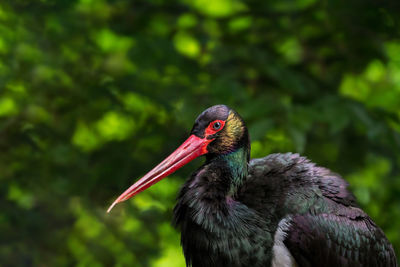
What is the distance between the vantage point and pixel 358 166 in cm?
464

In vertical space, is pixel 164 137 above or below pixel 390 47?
below

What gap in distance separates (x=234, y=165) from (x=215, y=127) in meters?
0.21

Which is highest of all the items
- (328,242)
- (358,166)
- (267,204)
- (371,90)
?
(371,90)

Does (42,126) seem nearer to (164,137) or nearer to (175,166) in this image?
(164,137)

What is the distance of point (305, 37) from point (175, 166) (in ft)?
7.74

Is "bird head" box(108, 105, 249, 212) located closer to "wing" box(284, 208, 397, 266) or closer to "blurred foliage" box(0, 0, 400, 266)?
"wing" box(284, 208, 397, 266)

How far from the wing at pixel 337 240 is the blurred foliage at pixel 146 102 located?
2.61 ft

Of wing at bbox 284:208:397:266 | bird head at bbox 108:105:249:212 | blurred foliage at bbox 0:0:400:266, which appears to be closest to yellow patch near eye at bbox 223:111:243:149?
bird head at bbox 108:105:249:212

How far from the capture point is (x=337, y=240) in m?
2.97

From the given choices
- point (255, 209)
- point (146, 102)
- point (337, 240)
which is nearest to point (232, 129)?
point (255, 209)

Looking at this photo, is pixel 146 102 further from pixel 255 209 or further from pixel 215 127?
pixel 255 209

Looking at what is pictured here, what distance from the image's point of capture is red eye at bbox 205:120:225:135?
2.97m

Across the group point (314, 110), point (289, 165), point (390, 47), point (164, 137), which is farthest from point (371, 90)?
point (289, 165)

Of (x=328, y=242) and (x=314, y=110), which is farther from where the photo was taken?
(x=314, y=110)
